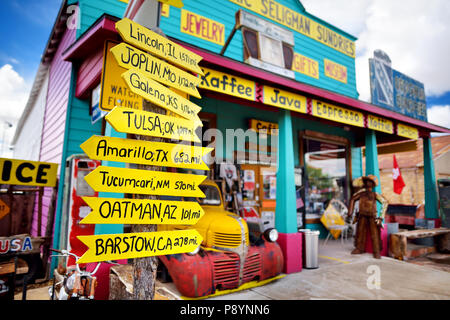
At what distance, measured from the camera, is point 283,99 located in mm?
5574

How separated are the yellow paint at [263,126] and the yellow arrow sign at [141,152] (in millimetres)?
5568

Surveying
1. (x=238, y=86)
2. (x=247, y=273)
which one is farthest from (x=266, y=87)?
(x=247, y=273)

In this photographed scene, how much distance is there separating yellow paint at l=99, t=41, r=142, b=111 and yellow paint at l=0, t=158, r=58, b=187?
2.63m

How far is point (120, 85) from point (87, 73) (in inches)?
80.4

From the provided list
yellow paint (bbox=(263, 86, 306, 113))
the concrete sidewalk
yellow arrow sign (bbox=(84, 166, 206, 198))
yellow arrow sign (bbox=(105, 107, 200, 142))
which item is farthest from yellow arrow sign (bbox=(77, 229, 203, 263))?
yellow paint (bbox=(263, 86, 306, 113))

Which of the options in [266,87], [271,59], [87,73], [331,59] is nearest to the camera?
[87,73]

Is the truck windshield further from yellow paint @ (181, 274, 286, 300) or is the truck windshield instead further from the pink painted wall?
the pink painted wall

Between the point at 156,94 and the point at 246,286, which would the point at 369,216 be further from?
the point at 156,94

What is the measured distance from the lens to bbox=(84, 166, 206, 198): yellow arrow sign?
63.6 inches

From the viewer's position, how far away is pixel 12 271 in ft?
9.32

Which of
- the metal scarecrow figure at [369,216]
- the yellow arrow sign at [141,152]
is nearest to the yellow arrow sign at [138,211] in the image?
the yellow arrow sign at [141,152]

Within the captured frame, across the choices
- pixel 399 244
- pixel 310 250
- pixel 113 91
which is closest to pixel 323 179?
pixel 399 244

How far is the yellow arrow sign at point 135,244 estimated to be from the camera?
1.55 metres
